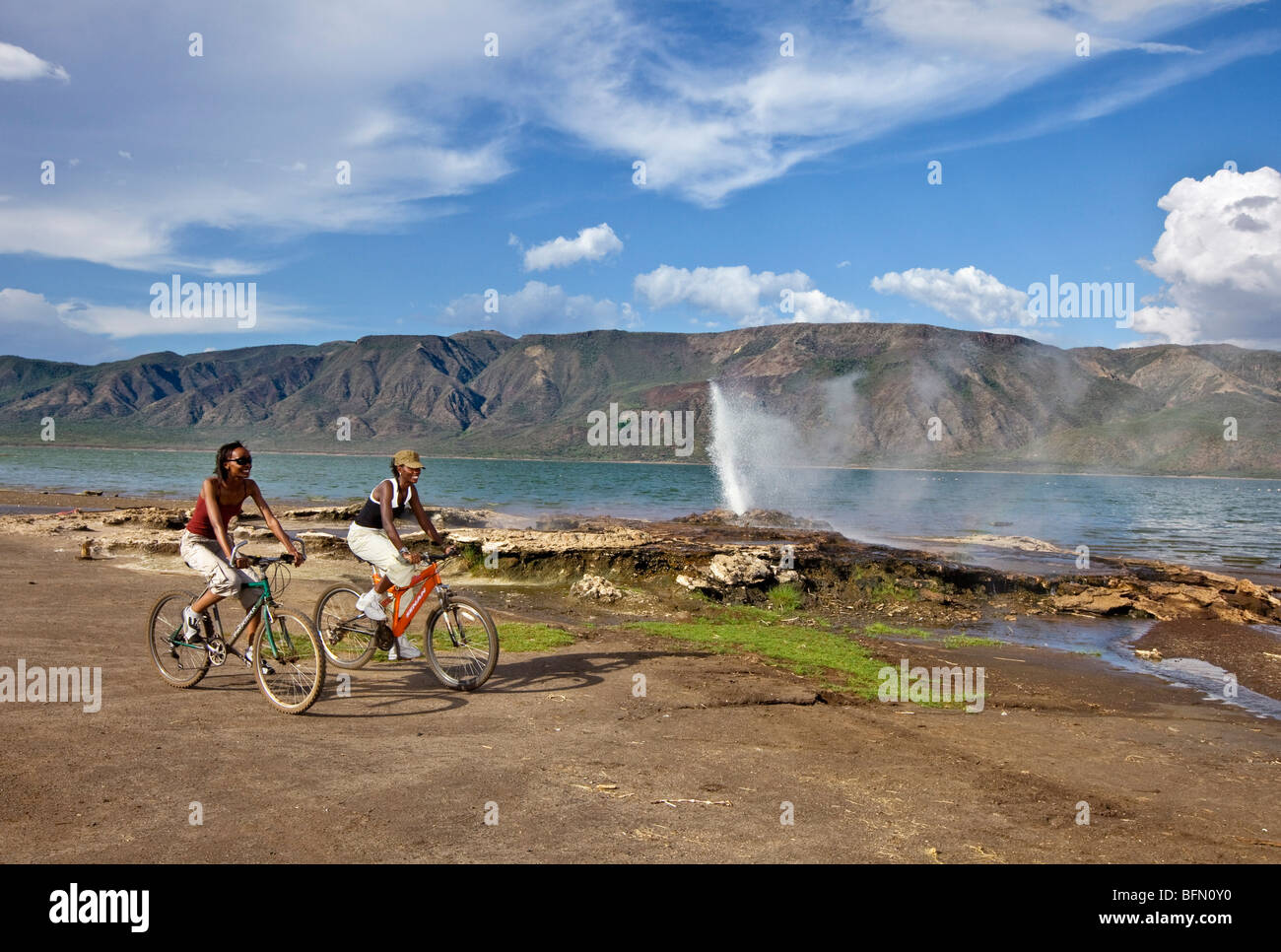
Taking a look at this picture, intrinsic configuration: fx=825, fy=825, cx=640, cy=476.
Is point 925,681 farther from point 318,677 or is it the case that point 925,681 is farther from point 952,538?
point 952,538

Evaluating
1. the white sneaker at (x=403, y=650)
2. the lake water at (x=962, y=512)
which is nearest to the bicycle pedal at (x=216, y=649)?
the white sneaker at (x=403, y=650)

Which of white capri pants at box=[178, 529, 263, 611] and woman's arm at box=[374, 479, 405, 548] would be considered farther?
woman's arm at box=[374, 479, 405, 548]

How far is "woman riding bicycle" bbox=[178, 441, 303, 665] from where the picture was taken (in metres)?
7.46

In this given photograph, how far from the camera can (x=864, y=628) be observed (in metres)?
14.9

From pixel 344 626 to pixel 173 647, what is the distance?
161 centimetres

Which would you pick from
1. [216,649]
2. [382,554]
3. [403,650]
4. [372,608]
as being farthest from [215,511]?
[403,650]

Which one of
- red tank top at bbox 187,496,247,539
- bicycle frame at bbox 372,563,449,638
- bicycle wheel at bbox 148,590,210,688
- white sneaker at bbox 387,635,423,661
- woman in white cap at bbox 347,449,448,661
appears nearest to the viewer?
red tank top at bbox 187,496,247,539

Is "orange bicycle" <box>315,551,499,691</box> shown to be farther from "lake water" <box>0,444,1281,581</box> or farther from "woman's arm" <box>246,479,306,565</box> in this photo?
"lake water" <box>0,444,1281,581</box>

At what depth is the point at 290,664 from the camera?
299 inches

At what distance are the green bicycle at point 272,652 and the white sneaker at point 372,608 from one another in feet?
3.33

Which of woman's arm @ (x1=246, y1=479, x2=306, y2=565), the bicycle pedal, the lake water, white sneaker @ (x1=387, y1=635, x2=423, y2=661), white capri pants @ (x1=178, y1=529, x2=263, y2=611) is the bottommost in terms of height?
the lake water

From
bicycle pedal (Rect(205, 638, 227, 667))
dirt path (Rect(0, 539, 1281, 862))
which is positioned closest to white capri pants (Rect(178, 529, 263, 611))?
bicycle pedal (Rect(205, 638, 227, 667))

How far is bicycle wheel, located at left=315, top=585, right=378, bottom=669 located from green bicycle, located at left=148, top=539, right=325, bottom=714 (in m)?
0.91

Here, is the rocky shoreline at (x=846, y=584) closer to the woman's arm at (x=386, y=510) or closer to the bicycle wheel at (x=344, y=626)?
the bicycle wheel at (x=344, y=626)
